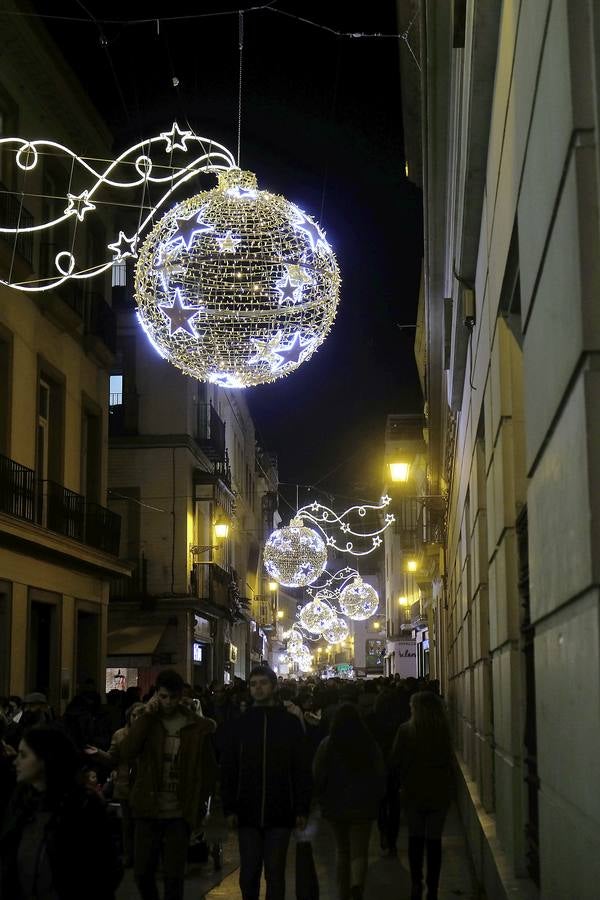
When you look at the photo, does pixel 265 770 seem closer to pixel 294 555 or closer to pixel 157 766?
pixel 157 766

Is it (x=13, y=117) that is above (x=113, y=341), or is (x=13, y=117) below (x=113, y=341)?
above

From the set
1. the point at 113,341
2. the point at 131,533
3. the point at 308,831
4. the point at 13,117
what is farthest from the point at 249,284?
the point at 131,533

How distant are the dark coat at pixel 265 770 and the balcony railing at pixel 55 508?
33.5ft

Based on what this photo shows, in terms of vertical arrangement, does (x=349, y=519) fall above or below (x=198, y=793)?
above

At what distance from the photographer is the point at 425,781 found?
9883 millimetres

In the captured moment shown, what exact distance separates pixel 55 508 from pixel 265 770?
1345 cm

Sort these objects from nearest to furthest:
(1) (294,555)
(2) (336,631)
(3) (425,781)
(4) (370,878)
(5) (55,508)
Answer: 1. (3) (425,781)
2. (4) (370,878)
3. (5) (55,508)
4. (1) (294,555)
5. (2) (336,631)

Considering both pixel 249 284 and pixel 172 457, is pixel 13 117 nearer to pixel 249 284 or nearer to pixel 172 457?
pixel 249 284

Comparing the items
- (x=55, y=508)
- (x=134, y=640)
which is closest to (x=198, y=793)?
(x=55, y=508)

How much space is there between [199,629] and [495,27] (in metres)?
32.5

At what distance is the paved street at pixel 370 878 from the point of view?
10.9m

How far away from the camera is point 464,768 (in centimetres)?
1689

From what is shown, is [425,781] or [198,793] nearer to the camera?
[198,793]

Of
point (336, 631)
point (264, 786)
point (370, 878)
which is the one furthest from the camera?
point (336, 631)
